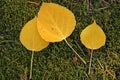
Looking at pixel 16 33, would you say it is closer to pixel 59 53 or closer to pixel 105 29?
pixel 59 53

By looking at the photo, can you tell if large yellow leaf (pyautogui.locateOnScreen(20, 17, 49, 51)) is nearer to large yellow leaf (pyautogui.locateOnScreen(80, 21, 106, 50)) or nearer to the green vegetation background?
the green vegetation background

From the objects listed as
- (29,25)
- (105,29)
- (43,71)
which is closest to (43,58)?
(43,71)

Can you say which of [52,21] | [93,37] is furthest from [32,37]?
[93,37]

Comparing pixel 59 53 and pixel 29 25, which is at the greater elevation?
pixel 29 25

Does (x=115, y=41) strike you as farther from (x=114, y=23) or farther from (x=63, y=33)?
(x=63, y=33)

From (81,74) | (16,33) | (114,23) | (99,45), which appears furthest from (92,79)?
(16,33)
